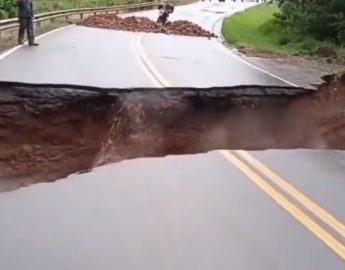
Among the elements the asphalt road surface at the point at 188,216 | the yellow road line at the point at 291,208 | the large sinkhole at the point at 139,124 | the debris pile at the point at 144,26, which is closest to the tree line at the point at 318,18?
the debris pile at the point at 144,26

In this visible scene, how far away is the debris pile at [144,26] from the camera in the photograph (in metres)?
29.4

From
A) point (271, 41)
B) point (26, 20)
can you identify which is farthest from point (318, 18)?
point (26, 20)

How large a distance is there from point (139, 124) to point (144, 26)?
913 inches

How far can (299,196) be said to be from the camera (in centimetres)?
592

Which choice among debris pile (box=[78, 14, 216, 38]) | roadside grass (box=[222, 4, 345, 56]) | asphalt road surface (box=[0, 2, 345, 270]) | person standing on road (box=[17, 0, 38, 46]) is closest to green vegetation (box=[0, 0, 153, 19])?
debris pile (box=[78, 14, 216, 38])

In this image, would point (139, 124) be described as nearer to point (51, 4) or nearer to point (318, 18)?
point (318, 18)

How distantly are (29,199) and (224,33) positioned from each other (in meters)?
25.2

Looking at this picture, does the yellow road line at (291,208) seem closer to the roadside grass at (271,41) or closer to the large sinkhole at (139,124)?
the large sinkhole at (139,124)

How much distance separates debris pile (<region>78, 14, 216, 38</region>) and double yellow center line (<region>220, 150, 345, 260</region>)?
846 inches

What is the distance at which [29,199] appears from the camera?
5680 millimetres

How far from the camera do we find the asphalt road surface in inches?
172

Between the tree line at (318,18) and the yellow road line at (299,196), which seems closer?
the yellow road line at (299,196)

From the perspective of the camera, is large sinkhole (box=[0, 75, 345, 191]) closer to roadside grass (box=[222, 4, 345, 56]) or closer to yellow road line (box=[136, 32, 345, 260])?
yellow road line (box=[136, 32, 345, 260])

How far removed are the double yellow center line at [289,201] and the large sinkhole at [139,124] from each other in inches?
62.8
